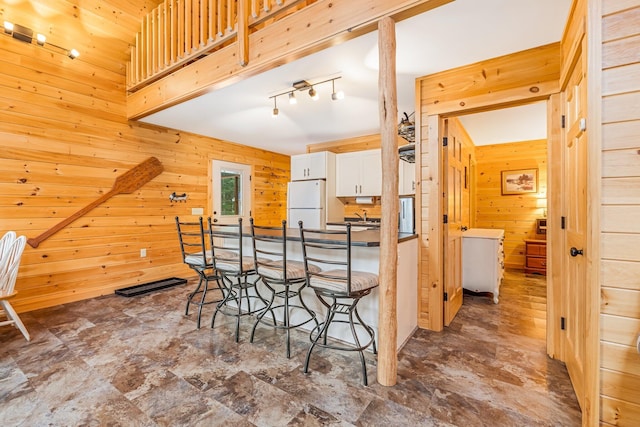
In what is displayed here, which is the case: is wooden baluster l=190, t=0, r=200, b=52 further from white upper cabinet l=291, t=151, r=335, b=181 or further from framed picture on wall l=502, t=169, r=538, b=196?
framed picture on wall l=502, t=169, r=538, b=196

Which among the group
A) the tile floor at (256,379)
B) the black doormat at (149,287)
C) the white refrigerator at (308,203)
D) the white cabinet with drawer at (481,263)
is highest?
the white refrigerator at (308,203)

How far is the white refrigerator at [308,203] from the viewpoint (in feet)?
16.7

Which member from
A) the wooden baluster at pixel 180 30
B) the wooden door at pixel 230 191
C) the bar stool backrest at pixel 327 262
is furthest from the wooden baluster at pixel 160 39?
the bar stool backrest at pixel 327 262

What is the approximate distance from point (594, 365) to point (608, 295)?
0.31 metres

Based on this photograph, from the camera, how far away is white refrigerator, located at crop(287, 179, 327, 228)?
16.7ft

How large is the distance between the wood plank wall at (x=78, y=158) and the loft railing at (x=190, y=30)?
1.13ft

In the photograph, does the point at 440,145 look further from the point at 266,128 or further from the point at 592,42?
the point at 266,128

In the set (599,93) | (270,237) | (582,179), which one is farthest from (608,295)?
(270,237)

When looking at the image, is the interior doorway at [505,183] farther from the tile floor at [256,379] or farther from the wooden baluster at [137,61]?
the wooden baluster at [137,61]

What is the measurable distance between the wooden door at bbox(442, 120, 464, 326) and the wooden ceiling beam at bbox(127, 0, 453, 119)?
130 centimetres

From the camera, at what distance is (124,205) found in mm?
3992

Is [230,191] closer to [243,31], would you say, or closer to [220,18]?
[220,18]

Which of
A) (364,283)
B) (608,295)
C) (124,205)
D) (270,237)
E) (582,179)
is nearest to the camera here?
(608,295)

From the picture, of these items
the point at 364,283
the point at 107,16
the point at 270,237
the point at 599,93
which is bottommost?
the point at 364,283
